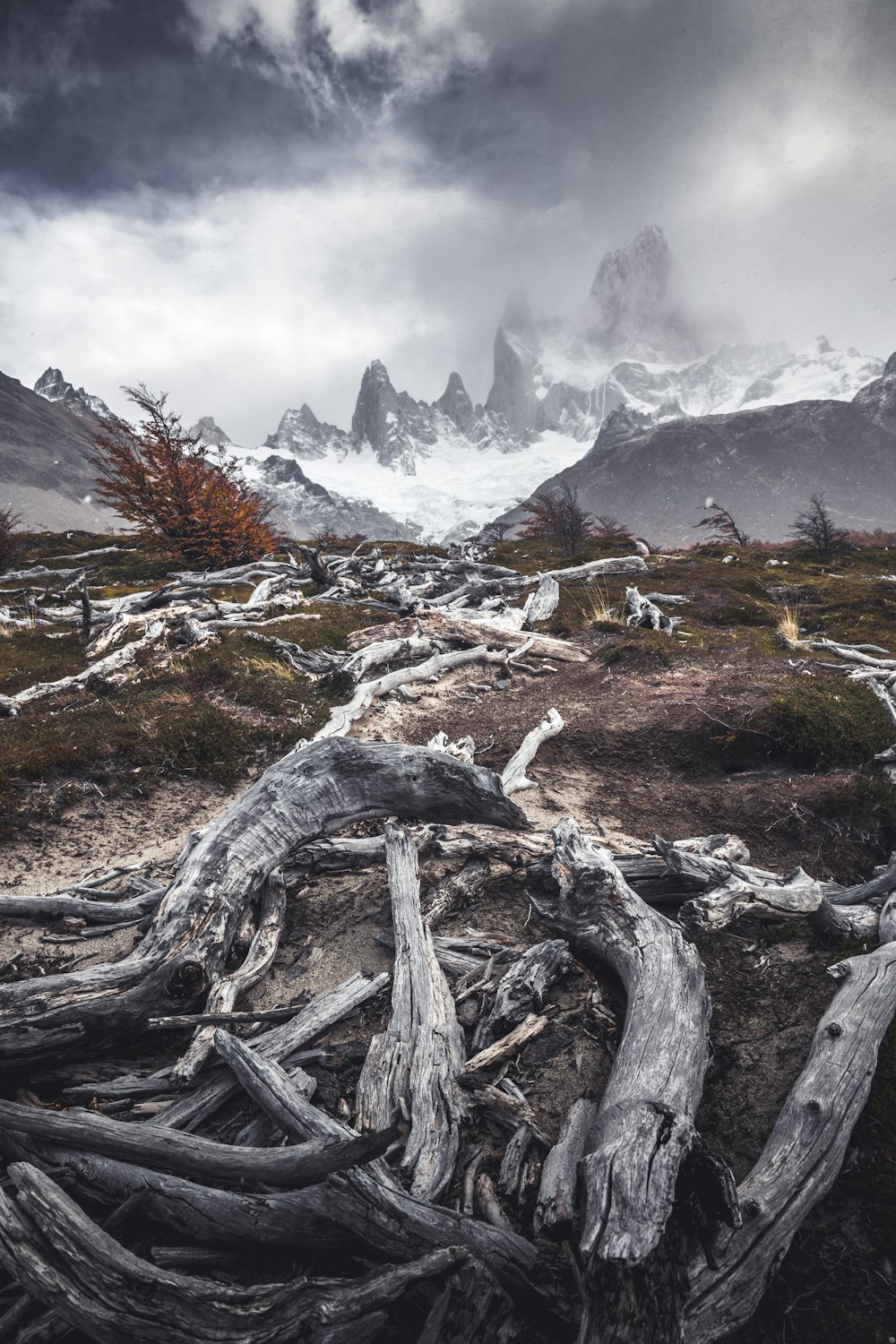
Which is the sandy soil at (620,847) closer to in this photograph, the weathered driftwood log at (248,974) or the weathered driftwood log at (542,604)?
the weathered driftwood log at (248,974)

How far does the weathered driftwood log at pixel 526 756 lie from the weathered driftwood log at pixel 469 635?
4.58 meters

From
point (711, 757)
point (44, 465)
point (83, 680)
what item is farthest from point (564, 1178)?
point (44, 465)

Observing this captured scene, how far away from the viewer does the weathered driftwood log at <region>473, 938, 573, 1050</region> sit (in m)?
2.96

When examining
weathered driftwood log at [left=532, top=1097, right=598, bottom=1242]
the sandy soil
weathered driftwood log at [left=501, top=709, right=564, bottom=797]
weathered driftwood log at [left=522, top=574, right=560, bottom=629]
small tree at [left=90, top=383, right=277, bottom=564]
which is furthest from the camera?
small tree at [left=90, top=383, right=277, bottom=564]

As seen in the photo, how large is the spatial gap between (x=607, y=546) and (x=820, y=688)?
26801 millimetres

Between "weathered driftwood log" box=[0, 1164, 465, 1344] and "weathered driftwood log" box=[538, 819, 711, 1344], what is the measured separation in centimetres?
51

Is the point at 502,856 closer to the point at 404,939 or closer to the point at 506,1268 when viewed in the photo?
the point at 404,939

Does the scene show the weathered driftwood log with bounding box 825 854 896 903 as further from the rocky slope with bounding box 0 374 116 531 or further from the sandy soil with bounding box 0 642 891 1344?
the rocky slope with bounding box 0 374 116 531

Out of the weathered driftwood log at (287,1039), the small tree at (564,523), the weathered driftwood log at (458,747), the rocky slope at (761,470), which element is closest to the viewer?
the weathered driftwood log at (287,1039)

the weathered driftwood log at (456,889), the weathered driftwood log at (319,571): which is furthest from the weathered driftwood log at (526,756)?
the weathered driftwood log at (319,571)

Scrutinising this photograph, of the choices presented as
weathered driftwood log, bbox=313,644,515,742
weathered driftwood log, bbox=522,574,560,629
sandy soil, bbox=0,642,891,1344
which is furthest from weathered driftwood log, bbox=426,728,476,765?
weathered driftwood log, bbox=522,574,560,629

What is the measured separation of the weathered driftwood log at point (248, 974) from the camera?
271 cm

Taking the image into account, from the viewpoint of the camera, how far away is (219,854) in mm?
3771

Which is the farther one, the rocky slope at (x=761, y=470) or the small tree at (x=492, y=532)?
the rocky slope at (x=761, y=470)
